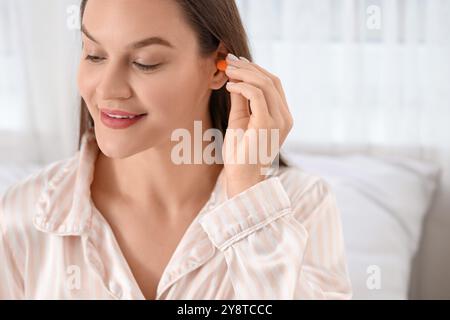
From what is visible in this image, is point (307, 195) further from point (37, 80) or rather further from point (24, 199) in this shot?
point (37, 80)

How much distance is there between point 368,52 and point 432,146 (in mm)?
244

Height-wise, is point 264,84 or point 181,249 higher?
point 264,84

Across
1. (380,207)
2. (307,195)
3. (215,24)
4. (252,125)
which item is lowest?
(380,207)

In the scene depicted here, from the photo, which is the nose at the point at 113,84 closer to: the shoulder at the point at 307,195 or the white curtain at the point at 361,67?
the shoulder at the point at 307,195

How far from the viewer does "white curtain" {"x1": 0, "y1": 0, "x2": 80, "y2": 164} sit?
157 centimetres

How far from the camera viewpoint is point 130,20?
0.78 m

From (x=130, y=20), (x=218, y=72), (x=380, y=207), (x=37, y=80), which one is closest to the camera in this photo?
(x=130, y=20)

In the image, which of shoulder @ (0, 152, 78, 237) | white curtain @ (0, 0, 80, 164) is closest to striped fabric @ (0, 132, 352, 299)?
shoulder @ (0, 152, 78, 237)

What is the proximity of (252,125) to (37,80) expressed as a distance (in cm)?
91

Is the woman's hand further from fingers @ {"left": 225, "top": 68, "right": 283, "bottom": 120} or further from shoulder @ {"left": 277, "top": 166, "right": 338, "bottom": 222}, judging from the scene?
shoulder @ {"left": 277, "top": 166, "right": 338, "bottom": 222}

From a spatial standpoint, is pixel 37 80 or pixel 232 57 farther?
pixel 37 80

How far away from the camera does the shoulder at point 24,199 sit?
90cm

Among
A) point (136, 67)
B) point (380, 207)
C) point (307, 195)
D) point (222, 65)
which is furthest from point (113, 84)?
point (380, 207)
